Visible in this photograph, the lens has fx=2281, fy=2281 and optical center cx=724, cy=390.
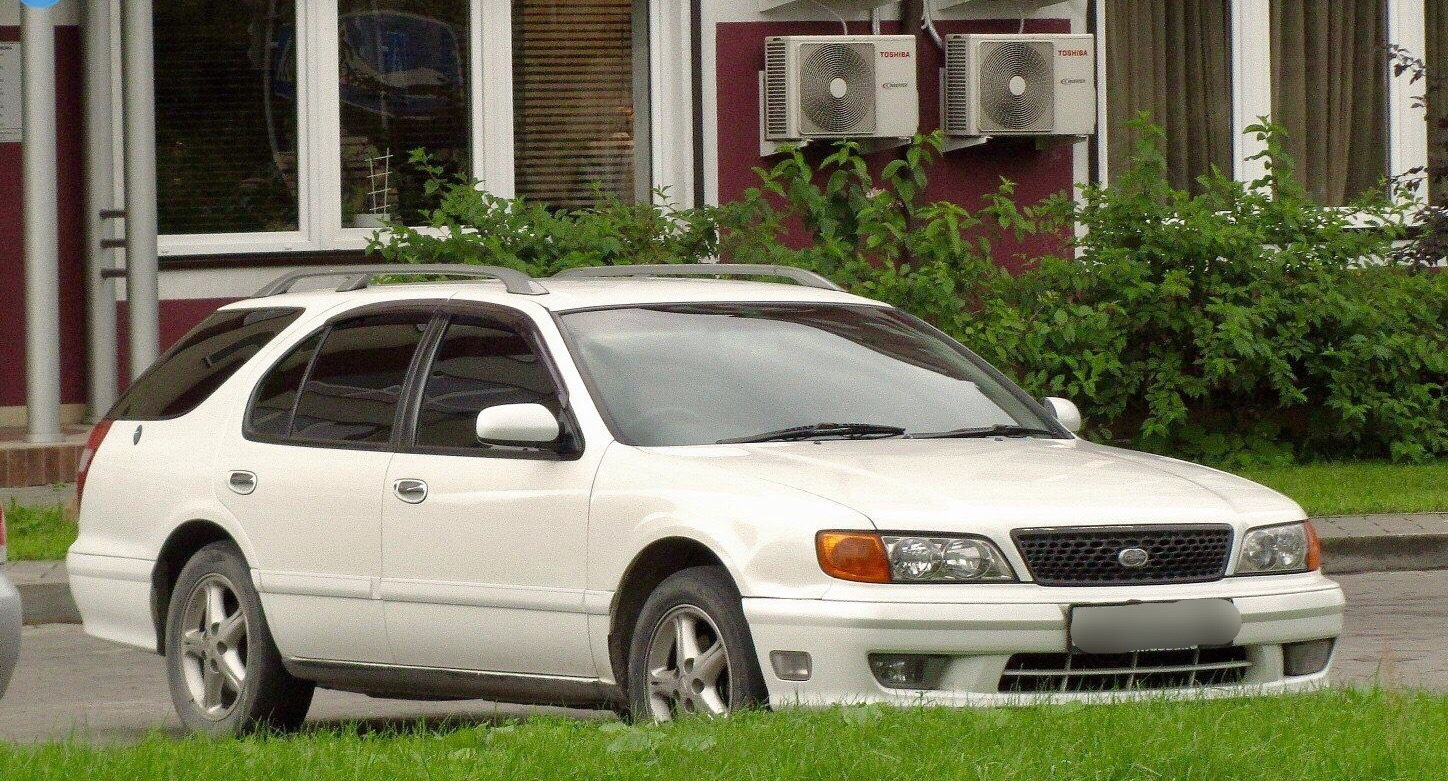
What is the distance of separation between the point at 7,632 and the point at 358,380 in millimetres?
1444

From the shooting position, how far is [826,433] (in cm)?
664

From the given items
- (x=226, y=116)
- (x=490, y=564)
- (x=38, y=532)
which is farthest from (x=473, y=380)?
(x=226, y=116)

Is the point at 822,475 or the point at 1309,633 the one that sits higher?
the point at 822,475

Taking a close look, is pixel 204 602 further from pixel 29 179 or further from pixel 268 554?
pixel 29 179

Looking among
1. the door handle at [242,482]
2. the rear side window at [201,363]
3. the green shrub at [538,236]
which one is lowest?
the door handle at [242,482]

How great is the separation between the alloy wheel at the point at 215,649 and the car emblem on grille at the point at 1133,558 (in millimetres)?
2941

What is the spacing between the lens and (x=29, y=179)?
1362 cm

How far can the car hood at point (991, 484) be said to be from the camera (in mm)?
5793

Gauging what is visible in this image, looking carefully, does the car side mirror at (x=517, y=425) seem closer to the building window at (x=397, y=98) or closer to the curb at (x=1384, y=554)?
the curb at (x=1384, y=554)

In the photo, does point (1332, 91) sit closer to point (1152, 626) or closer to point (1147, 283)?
point (1147, 283)

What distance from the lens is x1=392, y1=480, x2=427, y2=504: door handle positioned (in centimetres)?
680

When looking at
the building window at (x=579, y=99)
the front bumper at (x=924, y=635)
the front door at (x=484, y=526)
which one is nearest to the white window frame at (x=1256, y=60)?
the building window at (x=579, y=99)

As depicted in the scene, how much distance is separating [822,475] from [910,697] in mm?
682

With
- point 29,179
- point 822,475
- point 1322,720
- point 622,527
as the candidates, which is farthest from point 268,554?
point 29,179
